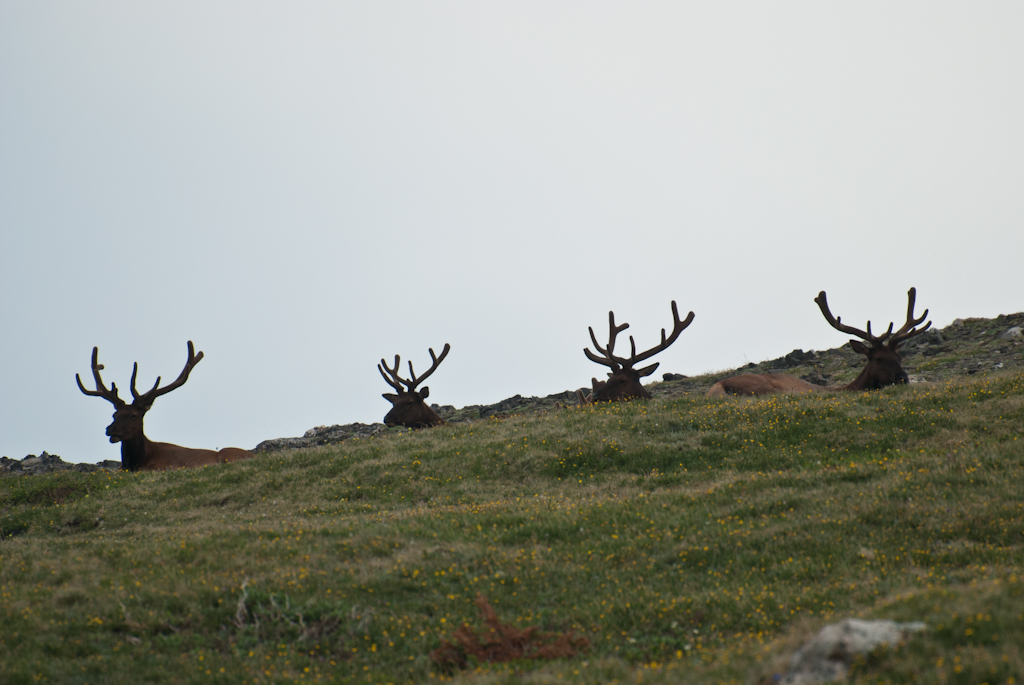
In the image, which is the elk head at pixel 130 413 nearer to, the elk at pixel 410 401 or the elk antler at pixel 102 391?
the elk antler at pixel 102 391

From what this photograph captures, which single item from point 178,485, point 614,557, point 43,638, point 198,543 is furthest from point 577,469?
point 43,638

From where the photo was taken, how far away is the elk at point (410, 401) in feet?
71.9

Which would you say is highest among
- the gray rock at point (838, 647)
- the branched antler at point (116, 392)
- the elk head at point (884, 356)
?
the branched antler at point (116, 392)

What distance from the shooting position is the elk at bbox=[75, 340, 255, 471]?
18.8 metres

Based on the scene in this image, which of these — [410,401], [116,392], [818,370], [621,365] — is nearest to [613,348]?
[621,365]

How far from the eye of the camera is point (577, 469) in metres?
14.3

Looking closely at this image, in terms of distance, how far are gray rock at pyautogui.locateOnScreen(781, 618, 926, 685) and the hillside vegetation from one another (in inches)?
4.8

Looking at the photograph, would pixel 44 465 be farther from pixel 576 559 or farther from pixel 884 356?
pixel 884 356

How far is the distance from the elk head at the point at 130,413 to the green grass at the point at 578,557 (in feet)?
11.9

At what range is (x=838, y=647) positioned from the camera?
16.9 ft

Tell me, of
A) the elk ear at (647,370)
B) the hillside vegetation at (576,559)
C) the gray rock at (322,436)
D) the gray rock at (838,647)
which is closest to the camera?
the gray rock at (838,647)

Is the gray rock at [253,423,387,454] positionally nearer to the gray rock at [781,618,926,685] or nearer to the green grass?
the green grass

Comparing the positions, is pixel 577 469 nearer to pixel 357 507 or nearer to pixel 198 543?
pixel 357 507

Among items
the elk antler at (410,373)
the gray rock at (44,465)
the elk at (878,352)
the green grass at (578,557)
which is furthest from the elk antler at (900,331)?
the gray rock at (44,465)
